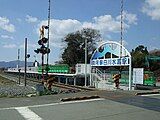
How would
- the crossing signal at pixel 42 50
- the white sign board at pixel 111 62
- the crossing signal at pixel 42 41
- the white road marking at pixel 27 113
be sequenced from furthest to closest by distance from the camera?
the white sign board at pixel 111 62 → the crossing signal at pixel 42 50 → the crossing signal at pixel 42 41 → the white road marking at pixel 27 113

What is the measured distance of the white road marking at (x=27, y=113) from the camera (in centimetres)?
1183

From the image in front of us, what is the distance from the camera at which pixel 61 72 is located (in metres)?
51.0

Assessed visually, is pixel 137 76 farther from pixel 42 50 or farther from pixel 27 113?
pixel 27 113

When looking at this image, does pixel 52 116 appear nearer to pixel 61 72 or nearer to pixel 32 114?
pixel 32 114

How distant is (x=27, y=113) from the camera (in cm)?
1296

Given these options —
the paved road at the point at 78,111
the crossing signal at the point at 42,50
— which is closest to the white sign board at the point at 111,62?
the crossing signal at the point at 42,50

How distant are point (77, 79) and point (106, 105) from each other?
30.3 metres

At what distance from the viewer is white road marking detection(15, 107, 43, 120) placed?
1183 cm

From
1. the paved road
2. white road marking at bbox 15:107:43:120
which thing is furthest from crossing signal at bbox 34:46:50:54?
white road marking at bbox 15:107:43:120

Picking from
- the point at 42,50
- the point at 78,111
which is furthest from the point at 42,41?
the point at 78,111

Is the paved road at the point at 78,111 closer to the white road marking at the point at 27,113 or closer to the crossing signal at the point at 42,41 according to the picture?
the white road marking at the point at 27,113

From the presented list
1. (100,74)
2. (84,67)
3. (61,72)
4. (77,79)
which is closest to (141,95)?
(100,74)

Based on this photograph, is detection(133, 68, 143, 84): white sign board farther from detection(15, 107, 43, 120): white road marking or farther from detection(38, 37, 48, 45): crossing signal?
detection(15, 107, 43, 120): white road marking

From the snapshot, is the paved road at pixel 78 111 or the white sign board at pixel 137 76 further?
the white sign board at pixel 137 76
